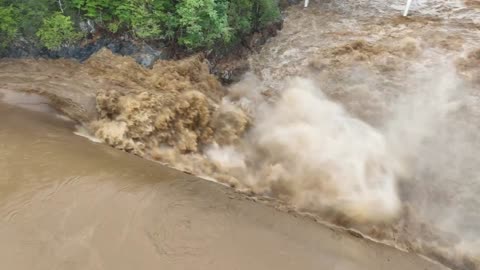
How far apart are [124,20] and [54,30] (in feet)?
5.40

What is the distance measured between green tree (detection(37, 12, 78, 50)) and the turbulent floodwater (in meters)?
0.50

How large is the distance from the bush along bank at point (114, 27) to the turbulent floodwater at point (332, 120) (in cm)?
39

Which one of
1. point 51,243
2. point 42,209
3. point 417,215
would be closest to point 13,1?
point 42,209

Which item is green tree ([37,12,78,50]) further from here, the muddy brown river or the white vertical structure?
the white vertical structure

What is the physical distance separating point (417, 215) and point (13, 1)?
32.6ft

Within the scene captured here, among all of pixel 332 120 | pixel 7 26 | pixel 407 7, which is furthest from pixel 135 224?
pixel 407 7

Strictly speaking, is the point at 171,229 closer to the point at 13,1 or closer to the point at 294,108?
the point at 294,108

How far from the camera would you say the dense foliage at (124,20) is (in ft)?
29.8

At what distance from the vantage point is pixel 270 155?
8.30m

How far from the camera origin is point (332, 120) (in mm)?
8922

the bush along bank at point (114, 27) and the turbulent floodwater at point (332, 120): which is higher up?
the bush along bank at point (114, 27)

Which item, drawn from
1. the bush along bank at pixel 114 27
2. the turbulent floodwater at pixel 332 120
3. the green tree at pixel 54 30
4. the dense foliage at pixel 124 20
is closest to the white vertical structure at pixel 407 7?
the turbulent floodwater at pixel 332 120

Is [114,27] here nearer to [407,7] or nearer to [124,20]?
[124,20]

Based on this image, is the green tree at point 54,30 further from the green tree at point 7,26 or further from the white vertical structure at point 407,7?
the white vertical structure at point 407,7
